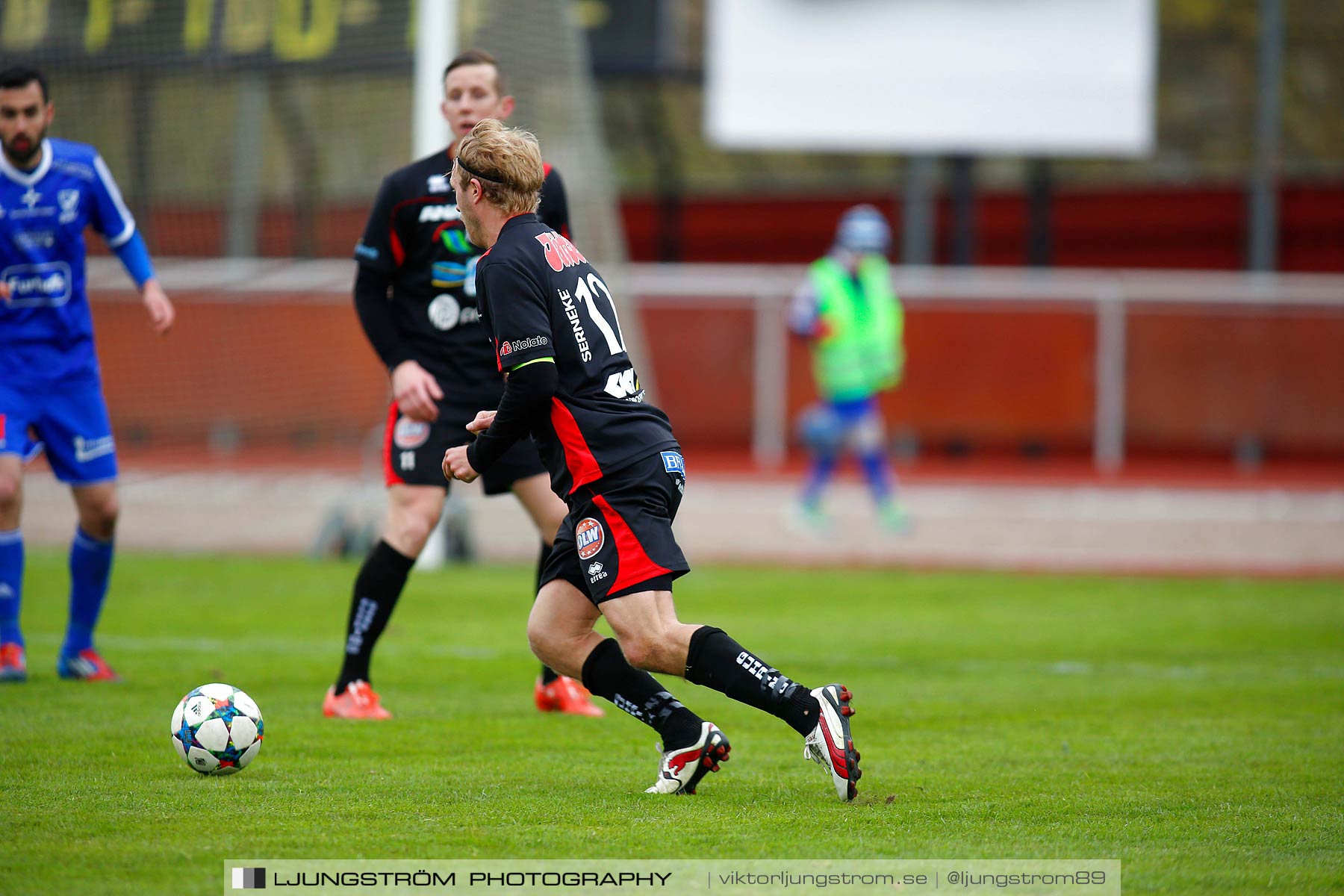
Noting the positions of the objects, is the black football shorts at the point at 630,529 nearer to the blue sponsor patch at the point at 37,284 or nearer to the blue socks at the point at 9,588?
the blue sponsor patch at the point at 37,284

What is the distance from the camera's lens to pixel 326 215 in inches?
549

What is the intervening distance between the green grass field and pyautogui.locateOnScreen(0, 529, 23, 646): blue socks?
0.77 ft

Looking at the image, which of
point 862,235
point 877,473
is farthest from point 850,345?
point 877,473

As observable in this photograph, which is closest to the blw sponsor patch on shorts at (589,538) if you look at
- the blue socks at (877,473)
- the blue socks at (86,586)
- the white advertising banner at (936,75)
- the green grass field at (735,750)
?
the green grass field at (735,750)

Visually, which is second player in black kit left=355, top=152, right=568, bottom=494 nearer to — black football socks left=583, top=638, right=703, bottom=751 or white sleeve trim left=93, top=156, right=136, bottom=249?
white sleeve trim left=93, top=156, right=136, bottom=249

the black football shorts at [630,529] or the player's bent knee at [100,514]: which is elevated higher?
the black football shorts at [630,529]

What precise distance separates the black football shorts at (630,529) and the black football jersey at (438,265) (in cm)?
151

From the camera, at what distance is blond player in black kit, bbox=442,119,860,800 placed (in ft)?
14.2

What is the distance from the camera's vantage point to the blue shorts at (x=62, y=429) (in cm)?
618

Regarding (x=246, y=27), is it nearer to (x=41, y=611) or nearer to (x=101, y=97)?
(x=101, y=97)

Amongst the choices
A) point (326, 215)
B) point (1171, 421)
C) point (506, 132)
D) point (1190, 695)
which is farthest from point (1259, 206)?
point (506, 132)

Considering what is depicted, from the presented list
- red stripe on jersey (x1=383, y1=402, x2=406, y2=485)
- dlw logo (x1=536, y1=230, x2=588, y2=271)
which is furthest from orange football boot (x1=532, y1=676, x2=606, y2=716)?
dlw logo (x1=536, y1=230, x2=588, y2=271)

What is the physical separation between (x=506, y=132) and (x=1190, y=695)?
3913 millimetres

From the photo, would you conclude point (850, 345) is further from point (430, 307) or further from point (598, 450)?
point (598, 450)
